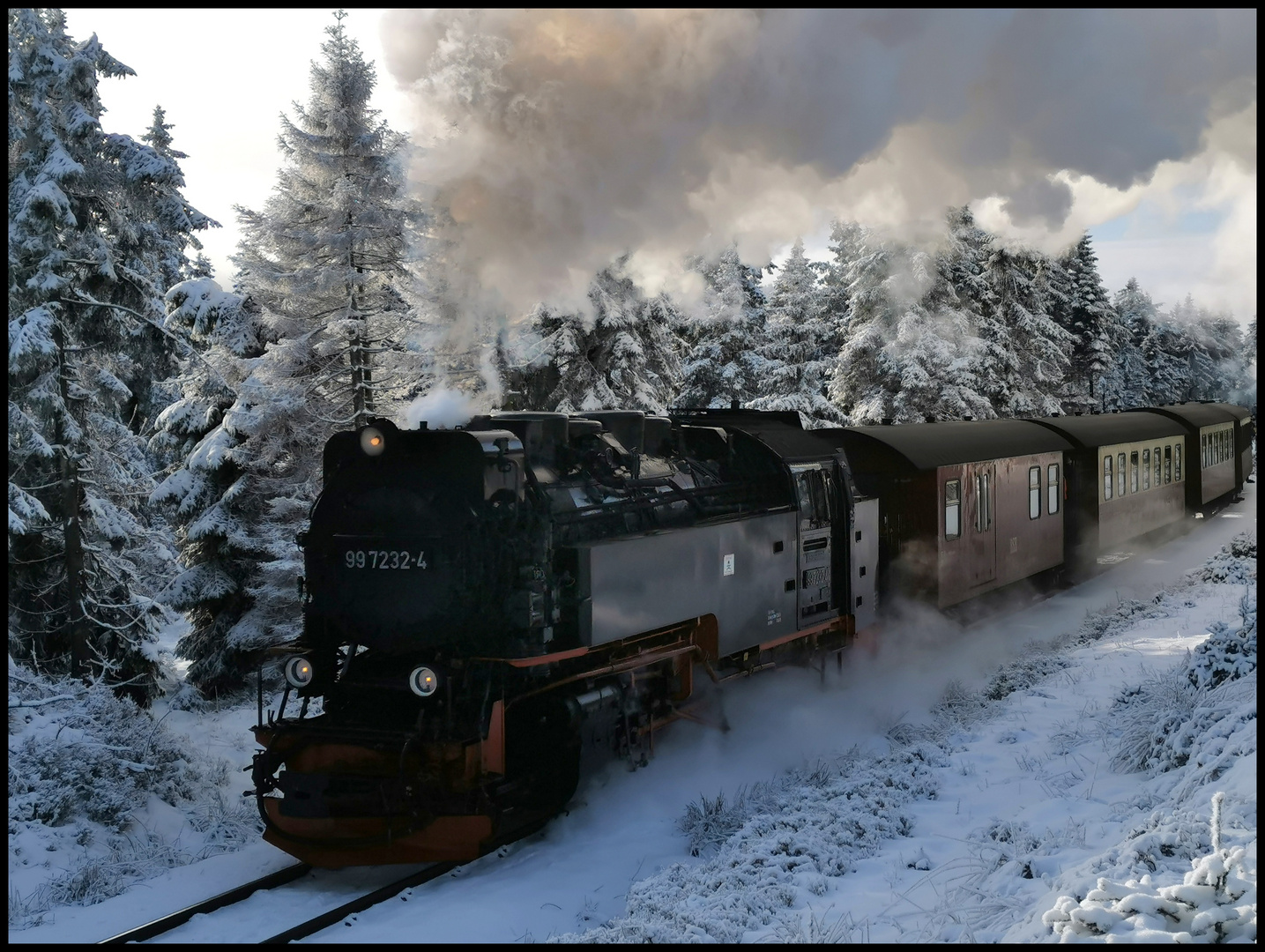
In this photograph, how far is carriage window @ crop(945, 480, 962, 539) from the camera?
1212 centimetres

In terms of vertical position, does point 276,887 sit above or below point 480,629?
below

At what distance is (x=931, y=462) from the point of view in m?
11.8

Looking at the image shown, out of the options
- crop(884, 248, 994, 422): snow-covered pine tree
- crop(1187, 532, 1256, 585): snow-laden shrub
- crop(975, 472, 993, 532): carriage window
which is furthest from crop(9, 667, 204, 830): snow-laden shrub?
crop(884, 248, 994, 422): snow-covered pine tree

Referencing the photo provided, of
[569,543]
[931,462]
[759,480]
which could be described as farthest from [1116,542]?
[569,543]

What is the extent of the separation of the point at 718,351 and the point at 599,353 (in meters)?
7.59

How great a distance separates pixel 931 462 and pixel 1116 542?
7.72 metres

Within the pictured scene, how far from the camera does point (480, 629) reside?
22.0ft

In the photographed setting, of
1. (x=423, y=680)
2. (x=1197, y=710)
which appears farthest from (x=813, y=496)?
(x=423, y=680)

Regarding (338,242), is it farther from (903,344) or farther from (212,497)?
(903,344)

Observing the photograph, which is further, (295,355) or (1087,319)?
(1087,319)

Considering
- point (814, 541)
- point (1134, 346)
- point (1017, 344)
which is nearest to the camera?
point (814, 541)

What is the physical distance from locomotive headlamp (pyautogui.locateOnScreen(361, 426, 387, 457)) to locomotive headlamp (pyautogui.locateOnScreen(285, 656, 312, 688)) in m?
1.61

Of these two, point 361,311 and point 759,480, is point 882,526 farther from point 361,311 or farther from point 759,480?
point 361,311

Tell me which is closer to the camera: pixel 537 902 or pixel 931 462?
pixel 537 902
